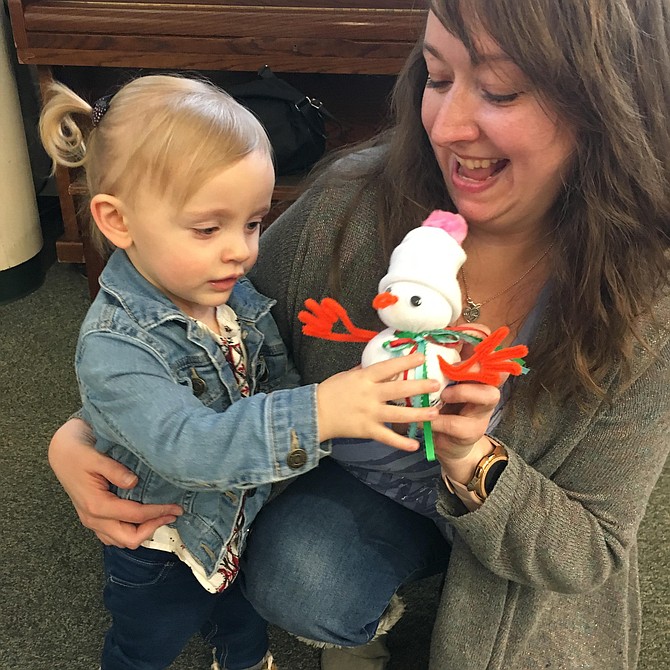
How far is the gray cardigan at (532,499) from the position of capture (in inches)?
34.7

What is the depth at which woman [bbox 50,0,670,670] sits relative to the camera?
0.75m

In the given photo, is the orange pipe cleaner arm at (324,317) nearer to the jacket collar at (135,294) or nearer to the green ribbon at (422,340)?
the green ribbon at (422,340)

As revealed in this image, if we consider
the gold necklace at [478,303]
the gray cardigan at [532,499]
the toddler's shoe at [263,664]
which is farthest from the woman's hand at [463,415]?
the toddler's shoe at [263,664]

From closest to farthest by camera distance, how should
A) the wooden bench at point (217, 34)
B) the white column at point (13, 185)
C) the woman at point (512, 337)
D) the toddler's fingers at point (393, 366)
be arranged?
the toddler's fingers at point (393, 366), the woman at point (512, 337), the wooden bench at point (217, 34), the white column at point (13, 185)

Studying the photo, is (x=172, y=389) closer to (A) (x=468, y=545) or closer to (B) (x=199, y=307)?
(B) (x=199, y=307)

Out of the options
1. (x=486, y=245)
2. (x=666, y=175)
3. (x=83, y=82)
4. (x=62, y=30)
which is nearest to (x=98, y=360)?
(x=486, y=245)

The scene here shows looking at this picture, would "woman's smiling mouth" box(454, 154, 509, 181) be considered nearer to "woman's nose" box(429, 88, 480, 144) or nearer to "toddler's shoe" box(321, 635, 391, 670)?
"woman's nose" box(429, 88, 480, 144)

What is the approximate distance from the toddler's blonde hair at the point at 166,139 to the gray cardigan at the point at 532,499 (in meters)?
0.19

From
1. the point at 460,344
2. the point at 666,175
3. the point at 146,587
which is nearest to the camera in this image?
the point at 460,344

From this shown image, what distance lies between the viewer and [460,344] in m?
0.70

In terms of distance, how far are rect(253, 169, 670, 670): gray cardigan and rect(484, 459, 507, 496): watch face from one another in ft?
0.04

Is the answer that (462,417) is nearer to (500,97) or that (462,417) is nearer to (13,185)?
(500,97)

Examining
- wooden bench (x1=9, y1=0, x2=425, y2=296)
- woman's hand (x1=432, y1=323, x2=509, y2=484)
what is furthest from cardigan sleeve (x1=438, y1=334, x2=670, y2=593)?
wooden bench (x1=9, y1=0, x2=425, y2=296)

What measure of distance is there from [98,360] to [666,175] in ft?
2.09
